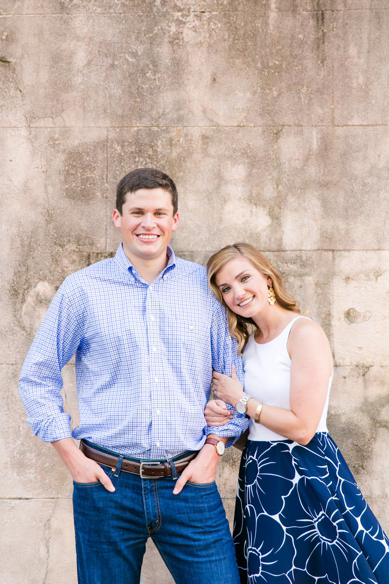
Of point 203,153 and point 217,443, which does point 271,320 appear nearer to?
point 217,443

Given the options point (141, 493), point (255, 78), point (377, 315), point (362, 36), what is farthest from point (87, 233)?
point (362, 36)

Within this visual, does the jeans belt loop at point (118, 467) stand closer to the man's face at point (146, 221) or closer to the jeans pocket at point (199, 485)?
the jeans pocket at point (199, 485)

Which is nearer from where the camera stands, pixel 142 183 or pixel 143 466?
pixel 143 466

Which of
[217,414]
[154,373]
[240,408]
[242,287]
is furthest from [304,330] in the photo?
[154,373]

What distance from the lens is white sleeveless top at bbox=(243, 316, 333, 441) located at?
2.31m

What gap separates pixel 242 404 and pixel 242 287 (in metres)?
0.55

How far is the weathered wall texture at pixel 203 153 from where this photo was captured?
3113 mm

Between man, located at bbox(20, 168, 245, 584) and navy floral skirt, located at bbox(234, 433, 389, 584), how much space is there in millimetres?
181

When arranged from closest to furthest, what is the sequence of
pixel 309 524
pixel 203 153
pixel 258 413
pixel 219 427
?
1. pixel 309 524
2. pixel 258 413
3. pixel 219 427
4. pixel 203 153

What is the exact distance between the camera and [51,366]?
7.63 feet

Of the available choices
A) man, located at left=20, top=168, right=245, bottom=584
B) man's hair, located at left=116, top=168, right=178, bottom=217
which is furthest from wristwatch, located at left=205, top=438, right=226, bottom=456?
man's hair, located at left=116, top=168, right=178, bottom=217

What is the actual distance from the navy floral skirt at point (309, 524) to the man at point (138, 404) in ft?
0.59

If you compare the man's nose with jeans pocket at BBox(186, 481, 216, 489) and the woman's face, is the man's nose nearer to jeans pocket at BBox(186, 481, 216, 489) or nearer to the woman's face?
the woman's face

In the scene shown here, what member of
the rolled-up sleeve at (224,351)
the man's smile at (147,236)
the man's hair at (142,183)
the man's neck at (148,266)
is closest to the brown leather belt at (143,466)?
the rolled-up sleeve at (224,351)
